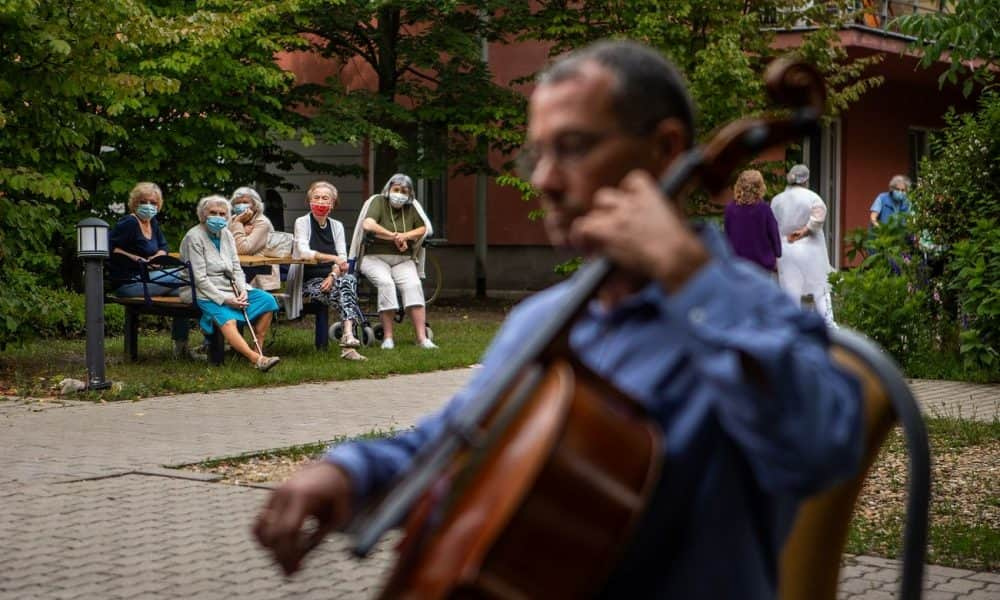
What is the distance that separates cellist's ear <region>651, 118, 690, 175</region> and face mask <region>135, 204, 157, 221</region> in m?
11.4

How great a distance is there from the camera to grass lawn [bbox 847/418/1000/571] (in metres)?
5.57

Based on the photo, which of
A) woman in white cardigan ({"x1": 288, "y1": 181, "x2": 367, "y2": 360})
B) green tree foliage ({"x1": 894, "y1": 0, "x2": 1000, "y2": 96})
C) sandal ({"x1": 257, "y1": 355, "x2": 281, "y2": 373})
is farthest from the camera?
woman in white cardigan ({"x1": 288, "y1": 181, "x2": 367, "y2": 360})

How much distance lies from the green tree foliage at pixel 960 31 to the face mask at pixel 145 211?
678 centimetres

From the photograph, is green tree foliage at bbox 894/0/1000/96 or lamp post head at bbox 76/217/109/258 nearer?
green tree foliage at bbox 894/0/1000/96

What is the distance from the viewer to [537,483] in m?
1.62

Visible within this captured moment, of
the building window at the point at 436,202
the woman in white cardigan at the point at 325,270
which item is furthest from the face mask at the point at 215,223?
the building window at the point at 436,202

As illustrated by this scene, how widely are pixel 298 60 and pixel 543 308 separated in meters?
23.0

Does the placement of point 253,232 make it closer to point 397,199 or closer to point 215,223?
Answer: point 215,223

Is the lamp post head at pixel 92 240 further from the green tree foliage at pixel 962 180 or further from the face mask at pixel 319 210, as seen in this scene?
the green tree foliage at pixel 962 180

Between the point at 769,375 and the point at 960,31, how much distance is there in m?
7.55

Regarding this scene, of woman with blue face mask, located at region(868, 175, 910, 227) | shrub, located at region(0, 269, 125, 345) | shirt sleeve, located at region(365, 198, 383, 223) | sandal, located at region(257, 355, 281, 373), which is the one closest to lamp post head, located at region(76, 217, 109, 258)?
shrub, located at region(0, 269, 125, 345)

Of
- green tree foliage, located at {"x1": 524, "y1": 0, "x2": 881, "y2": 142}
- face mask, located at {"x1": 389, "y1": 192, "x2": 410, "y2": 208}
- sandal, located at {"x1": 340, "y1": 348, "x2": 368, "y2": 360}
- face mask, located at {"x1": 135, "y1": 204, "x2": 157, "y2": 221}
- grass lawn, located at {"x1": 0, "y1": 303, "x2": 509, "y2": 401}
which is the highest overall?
green tree foliage, located at {"x1": 524, "y1": 0, "x2": 881, "y2": 142}

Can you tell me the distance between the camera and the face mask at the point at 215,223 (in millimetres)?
12406

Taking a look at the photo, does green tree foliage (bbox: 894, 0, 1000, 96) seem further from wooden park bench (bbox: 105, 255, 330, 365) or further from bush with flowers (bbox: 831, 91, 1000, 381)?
wooden park bench (bbox: 105, 255, 330, 365)
